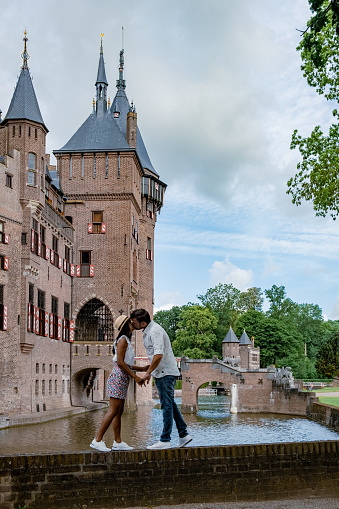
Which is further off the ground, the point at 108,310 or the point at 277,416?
the point at 108,310

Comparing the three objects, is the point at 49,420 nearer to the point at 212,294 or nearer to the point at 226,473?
the point at 226,473

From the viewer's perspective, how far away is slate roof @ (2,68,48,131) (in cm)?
2722

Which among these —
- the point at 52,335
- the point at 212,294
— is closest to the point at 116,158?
the point at 52,335

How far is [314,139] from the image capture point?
15.6m

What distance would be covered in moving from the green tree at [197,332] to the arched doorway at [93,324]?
34506 mm

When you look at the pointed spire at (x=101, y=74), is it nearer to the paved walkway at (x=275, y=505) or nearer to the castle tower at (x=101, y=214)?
the castle tower at (x=101, y=214)

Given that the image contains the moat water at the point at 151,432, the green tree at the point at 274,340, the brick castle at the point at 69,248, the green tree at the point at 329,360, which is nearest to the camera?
the moat water at the point at 151,432

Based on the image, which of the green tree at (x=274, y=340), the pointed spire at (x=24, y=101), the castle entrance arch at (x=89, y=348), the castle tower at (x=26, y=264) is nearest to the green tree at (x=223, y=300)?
the green tree at (x=274, y=340)

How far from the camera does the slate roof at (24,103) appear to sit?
27219mm

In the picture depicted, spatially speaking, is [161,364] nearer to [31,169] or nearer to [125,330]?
[125,330]

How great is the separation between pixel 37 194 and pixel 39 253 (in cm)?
278

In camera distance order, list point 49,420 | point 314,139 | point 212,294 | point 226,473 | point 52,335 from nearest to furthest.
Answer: point 226,473, point 314,139, point 49,420, point 52,335, point 212,294

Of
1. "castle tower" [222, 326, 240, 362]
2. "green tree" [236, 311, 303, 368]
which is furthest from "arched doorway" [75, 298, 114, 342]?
"green tree" [236, 311, 303, 368]

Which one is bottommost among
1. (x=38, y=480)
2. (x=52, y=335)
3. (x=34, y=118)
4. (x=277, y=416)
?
(x=277, y=416)
